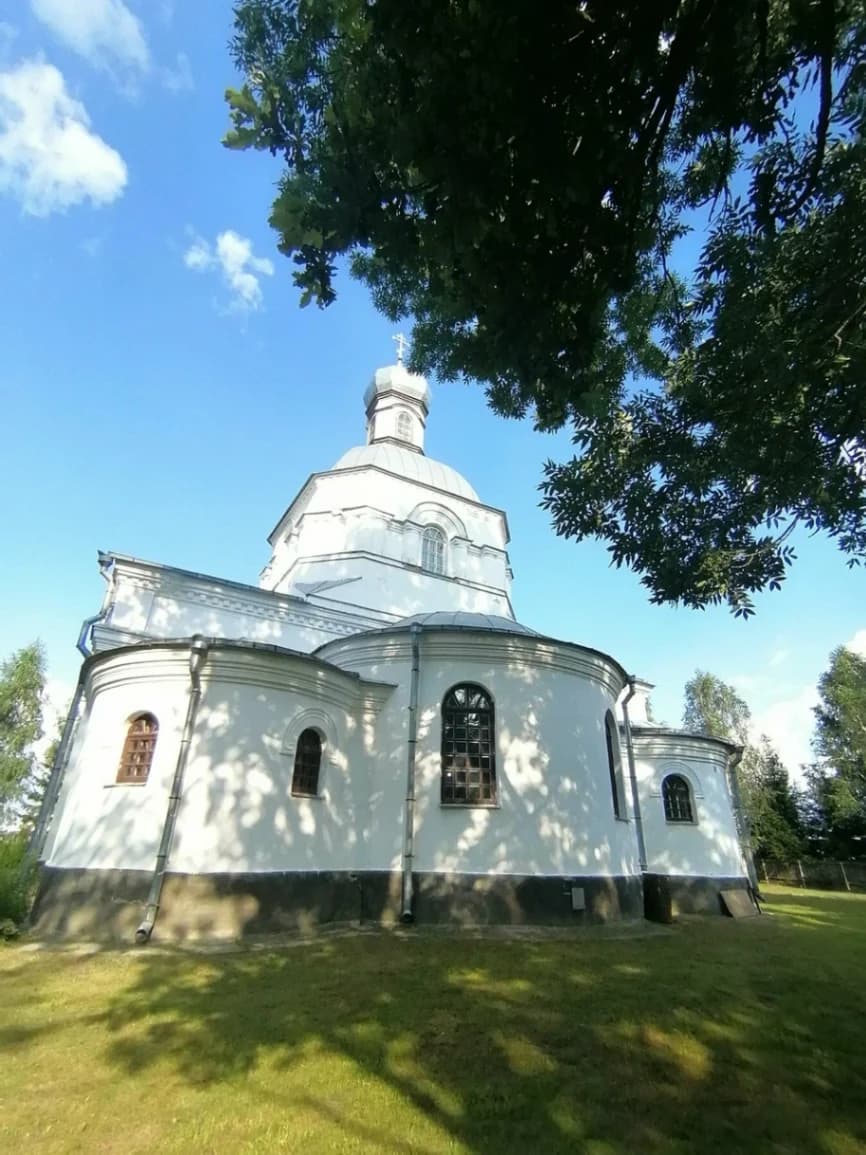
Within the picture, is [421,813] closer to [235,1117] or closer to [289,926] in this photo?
[289,926]

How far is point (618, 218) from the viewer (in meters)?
5.36

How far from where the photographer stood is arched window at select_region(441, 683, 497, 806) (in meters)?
11.9

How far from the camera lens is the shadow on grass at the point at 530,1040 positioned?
12.8ft

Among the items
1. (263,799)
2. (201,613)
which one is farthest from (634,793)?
(201,613)

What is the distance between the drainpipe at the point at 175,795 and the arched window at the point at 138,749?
29.3 inches

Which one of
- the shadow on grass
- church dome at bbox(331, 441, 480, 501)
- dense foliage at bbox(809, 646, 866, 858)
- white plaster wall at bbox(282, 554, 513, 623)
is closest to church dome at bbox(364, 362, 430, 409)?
church dome at bbox(331, 441, 480, 501)

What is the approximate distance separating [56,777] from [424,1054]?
11.6 metres

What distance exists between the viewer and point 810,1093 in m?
4.37

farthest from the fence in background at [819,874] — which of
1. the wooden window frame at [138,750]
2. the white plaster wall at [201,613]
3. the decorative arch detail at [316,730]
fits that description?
the wooden window frame at [138,750]

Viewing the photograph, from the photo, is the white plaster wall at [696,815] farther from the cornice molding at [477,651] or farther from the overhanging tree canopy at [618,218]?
the overhanging tree canopy at [618,218]

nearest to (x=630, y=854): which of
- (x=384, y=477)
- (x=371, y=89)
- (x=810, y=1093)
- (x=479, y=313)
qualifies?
(x=810, y=1093)

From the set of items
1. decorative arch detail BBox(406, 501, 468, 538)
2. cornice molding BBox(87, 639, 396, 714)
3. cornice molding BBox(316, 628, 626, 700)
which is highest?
decorative arch detail BBox(406, 501, 468, 538)

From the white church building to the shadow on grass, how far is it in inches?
80.9

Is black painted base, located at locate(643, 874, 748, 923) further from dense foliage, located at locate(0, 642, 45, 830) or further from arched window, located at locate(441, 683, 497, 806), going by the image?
dense foliage, located at locate(0, 642, 45, 830)
